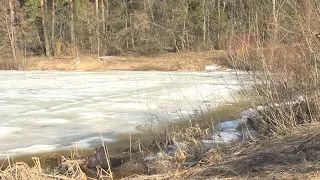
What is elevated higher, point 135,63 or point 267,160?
point 267,160

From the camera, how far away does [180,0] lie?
33.1 meters

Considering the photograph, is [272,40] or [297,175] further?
[272,40]

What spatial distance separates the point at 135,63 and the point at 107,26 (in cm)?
936

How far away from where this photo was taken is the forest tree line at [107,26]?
33.2 m

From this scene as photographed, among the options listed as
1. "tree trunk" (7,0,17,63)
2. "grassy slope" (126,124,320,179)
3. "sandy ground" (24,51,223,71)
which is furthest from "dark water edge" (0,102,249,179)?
"tree trunk" (7,0,17,63)

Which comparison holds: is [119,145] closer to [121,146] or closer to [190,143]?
[121,146]

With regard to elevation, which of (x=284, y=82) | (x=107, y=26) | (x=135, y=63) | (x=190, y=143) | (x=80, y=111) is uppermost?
(x=107, y=26)

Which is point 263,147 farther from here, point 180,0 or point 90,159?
point 180,0

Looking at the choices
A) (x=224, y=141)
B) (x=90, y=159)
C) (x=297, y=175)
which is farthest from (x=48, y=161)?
(x=297, y=175)

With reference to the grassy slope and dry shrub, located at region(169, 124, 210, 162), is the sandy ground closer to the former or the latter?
dry shrub, located at region(169, 124, 210, 162)

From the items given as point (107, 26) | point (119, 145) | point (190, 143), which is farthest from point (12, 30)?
point (190, 143)

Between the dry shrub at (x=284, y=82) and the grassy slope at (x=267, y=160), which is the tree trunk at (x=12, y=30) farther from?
the grassy slope at (x=267, y=160)

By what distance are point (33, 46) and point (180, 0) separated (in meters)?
13.6

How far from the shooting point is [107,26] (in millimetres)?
36656
